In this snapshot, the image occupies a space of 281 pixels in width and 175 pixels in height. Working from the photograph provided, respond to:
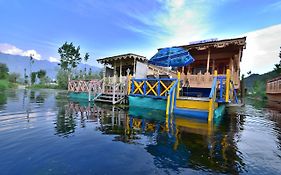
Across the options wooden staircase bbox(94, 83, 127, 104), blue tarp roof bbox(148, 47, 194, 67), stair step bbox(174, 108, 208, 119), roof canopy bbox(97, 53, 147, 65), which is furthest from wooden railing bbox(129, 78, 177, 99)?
roof canopy bbox(97, 53, 147, 65)

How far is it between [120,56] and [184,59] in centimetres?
748

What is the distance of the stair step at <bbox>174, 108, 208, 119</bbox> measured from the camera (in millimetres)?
9641

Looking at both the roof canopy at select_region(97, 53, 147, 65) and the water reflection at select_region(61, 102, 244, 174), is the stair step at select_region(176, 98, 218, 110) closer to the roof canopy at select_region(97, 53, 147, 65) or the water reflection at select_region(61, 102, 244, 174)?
the water reflection at select_region(61, 102, 244, 174)

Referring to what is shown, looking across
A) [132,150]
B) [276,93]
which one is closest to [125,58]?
[132,150]

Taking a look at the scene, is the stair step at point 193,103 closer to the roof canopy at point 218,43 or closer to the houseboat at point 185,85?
the houseboat at point 185,85

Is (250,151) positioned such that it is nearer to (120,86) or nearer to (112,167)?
(112,167)

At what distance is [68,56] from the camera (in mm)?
53625

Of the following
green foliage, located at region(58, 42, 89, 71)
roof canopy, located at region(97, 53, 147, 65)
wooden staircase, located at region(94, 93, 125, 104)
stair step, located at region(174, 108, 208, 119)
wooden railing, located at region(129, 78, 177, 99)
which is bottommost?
stair step, located at region(174, 108, 208, 119)

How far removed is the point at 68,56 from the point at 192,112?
5042 cm

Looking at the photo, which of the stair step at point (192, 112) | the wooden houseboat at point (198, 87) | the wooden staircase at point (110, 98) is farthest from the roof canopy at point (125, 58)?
the stair step at point (192, 112)

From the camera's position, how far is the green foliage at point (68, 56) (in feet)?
173

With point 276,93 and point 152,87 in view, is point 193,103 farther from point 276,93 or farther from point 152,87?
point 276,93

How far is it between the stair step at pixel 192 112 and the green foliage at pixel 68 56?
48883mm

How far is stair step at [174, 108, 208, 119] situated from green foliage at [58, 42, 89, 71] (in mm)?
48883
